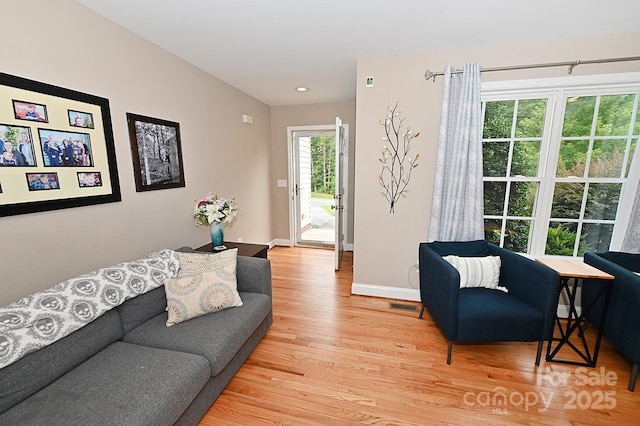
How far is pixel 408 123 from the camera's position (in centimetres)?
263

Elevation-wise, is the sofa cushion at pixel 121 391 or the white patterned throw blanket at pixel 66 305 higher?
the white patterned throw blanket at pixel 66 305

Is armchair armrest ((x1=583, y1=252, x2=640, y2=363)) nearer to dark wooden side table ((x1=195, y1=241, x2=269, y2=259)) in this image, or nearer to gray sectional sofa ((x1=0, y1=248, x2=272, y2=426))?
gray sectional sofa ((x1=0, y1=248, x2=272, y2=426))

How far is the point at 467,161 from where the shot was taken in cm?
246

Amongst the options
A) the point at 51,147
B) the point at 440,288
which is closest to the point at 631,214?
the point at 440,288

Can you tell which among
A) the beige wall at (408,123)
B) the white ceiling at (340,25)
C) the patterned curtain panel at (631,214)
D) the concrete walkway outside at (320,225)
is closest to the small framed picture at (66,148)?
the white ceiling at (340,25)

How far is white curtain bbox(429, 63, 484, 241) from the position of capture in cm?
239

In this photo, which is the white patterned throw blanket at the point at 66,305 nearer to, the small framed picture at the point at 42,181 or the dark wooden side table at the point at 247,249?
the small framed picture at the point at 42,181

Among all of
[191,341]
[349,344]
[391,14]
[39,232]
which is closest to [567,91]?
[391,14]

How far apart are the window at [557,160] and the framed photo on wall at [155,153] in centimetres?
304

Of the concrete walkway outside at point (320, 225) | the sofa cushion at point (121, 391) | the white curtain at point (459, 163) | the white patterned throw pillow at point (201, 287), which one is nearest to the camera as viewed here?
the sofa cushion at point (121, 391)

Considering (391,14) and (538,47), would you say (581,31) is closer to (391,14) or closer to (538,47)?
(538,47)

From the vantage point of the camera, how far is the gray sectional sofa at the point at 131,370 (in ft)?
3.68

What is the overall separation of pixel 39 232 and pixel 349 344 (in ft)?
7.53

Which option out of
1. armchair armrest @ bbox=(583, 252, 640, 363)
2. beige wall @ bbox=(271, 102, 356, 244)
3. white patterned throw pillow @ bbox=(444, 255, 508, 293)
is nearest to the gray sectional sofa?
white patterned throw pillow @ bbox=(444, 255, 508, 293)
